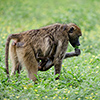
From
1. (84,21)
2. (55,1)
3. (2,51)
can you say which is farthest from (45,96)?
(55,1)

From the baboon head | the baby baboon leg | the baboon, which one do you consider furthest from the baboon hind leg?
the baboon head

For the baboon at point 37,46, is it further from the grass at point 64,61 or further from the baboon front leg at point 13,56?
the grass at point 64,61

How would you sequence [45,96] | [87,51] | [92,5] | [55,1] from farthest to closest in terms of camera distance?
[55,1], [92,5], [87,51], [45,96]

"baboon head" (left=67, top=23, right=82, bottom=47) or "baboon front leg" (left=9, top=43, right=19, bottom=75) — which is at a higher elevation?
"baboon head" (left=67, top=23, right=82, bottom=47)

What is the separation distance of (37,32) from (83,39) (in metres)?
4.44

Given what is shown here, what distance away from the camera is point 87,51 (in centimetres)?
898

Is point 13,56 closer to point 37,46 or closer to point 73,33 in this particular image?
point 37,46

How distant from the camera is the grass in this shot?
16.1 ft

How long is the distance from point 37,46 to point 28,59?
1.15 feet

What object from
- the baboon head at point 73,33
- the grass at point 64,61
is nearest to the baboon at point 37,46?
the baboon head at point 73,33

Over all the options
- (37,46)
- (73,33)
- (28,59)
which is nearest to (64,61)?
(73,33)

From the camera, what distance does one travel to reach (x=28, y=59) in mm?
5473

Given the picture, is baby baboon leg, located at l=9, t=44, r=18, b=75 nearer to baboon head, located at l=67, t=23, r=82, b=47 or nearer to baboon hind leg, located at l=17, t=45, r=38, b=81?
baboon hind leg, located at l=17, t=45, r=38, b=81

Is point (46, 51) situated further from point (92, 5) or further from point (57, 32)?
point (92, 5)
